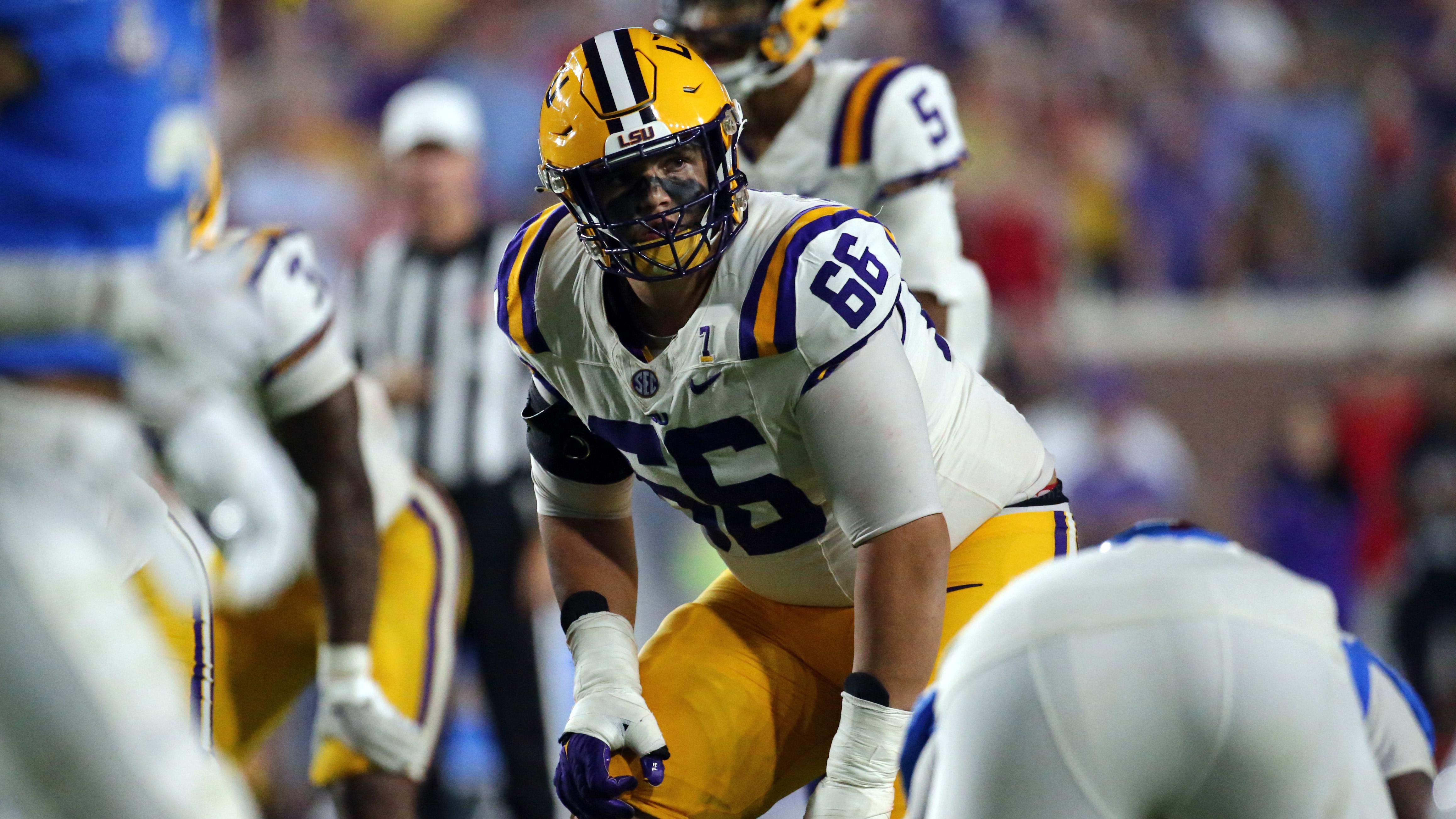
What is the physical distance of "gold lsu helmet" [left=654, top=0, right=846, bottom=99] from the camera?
3.38 m

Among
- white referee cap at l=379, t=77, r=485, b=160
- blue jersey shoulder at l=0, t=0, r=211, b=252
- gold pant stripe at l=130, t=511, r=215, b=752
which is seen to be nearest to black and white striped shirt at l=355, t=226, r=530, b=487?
white referee cap at l=379, t=77, r=485, b=160

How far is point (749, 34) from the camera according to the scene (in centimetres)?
338

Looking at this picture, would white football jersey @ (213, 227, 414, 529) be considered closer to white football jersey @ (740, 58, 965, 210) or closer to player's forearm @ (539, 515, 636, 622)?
player's forearm @ (539, 515, 636, 622)

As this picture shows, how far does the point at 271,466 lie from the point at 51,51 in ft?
5.89

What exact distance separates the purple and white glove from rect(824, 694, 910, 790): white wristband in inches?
12.3

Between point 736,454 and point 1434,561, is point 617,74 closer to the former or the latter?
point 736,454

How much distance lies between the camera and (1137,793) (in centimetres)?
194

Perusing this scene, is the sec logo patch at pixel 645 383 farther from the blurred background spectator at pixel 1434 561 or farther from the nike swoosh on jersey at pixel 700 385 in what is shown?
the blurred background spectator at pixel 1434 561

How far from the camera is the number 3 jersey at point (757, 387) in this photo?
93.1 inches

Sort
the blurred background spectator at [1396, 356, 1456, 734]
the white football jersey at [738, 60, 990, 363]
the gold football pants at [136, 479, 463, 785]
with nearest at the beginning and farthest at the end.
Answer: the white football jersey at [738, 60, 990, 363] < the gold football pants at [136, 479, 463, 785] < the blurred background spectator at [1396, 356, 1456, 734]

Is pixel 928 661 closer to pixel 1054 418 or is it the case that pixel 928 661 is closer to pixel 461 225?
pixel 461 225

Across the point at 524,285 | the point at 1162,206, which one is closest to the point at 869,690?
the point at 524,285

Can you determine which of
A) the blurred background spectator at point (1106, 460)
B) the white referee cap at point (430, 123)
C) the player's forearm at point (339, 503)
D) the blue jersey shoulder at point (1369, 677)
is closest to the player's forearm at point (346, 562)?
the player's forearm at point (339, 503)

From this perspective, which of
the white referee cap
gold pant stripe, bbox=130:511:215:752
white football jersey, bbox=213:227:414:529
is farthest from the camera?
the white referee cap
